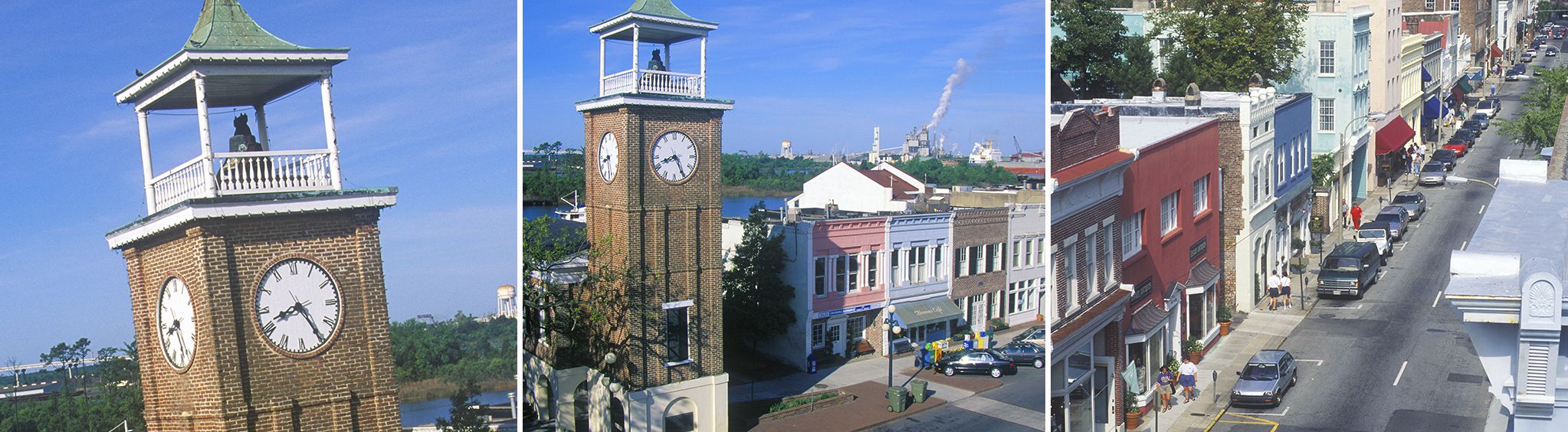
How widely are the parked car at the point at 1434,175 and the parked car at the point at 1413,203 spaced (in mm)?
4072

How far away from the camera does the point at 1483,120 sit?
6381 centimetres

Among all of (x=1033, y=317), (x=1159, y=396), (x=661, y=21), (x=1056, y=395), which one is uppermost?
(x=661, y=21)

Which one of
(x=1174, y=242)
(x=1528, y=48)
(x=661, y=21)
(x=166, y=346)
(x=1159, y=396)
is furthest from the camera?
(x=1528, y=48)

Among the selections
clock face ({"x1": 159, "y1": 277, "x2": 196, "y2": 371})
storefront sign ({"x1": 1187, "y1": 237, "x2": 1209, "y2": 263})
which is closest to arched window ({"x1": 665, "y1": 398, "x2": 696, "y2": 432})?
clock face ({"x1": 159, "y1": 277, "x2": 196, "y2": 371})

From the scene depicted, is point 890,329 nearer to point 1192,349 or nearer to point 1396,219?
point 1192,349

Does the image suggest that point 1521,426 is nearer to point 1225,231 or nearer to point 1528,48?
point 1225,231

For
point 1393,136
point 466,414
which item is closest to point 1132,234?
point 466,414

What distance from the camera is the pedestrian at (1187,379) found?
77.8 feet

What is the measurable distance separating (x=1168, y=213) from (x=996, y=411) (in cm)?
1081

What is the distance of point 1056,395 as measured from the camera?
55.2 feet

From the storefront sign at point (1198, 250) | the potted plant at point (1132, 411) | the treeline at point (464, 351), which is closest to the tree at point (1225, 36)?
the storefront sign at point (1198, 250)

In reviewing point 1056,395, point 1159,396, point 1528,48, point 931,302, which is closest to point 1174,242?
point 1159,396

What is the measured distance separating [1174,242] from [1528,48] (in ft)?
304

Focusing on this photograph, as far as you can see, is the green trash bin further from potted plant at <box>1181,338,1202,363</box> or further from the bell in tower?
potted plant at <box>1181,338,1202,363</box>
